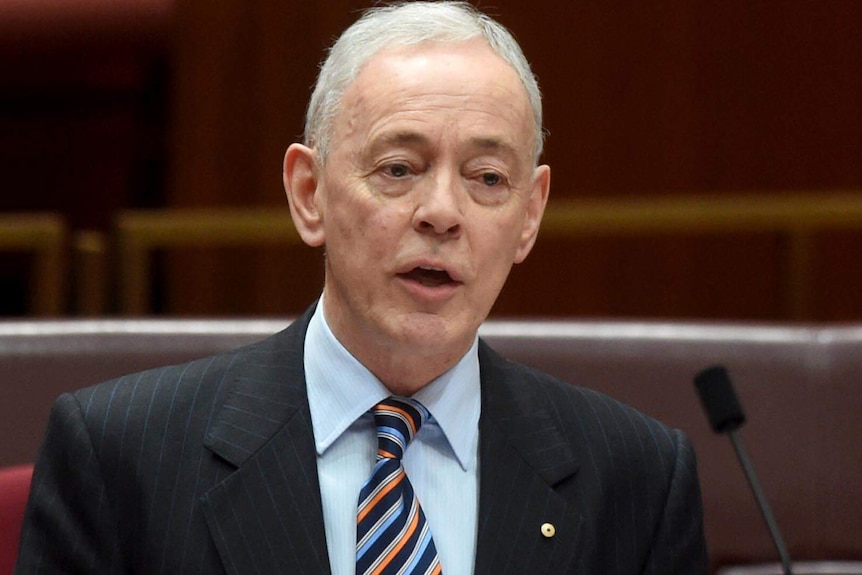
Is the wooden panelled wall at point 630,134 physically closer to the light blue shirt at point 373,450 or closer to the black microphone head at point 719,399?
the black microphone head at point 719,399

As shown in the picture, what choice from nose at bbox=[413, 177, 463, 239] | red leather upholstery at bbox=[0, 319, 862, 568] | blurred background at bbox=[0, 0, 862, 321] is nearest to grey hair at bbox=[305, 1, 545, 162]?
nose at bbox=[413, 177, 463, 239]

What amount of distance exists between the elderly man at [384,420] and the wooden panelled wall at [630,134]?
215cm

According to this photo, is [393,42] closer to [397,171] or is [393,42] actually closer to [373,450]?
[397,171]

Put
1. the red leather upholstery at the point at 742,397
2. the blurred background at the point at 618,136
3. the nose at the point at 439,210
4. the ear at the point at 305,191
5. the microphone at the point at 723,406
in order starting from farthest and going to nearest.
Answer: the blurred background at the point at 618,136 < the red leather upholstery at the point at 742,397 < the microphone at the point at 723,406 < the ear at the point at 305,191 < the nose at the point at 439,210

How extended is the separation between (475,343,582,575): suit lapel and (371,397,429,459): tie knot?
0.08 m

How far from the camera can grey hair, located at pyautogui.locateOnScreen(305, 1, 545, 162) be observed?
4.34ft

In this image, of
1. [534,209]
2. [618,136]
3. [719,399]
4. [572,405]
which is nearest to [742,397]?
[719,399]

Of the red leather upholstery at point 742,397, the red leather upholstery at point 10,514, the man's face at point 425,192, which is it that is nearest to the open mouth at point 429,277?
the man's face at point 425,192

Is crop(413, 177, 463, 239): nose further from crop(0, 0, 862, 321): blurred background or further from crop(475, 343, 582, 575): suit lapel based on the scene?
crop(0, 0, 862, 321): blurred background

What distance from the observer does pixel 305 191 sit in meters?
1.39

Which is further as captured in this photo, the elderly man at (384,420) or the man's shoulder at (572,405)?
the man's shoulder at (572,405)

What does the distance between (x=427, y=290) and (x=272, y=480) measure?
24 centimetres

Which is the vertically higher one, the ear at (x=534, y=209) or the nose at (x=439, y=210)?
the nose at (x=439, y=210)

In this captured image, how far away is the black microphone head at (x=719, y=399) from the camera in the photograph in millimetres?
1548
